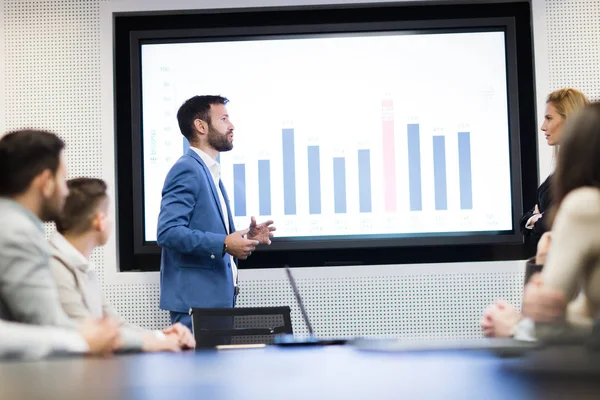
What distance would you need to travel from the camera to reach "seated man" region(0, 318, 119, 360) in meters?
1.62

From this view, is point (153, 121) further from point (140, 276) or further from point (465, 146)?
point (465, 146)

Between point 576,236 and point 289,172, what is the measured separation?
305 cm

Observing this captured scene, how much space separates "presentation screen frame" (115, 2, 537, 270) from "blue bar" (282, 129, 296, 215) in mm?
208

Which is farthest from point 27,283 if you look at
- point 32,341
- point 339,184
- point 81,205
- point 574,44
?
point 574,44

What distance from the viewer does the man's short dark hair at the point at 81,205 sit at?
8.18 ft

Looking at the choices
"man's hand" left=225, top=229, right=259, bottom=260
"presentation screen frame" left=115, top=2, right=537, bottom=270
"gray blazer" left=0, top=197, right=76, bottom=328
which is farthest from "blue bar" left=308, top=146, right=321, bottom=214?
"gray blazer" left=0, top=197, right=76, bottom=328

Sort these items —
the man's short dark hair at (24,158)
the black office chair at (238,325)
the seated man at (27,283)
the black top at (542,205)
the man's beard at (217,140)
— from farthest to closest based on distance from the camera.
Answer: the man's beard at (217,140), the black top at (542,205), the black office chair at (238,325), the man's short dark hair at (24,158), the seated man at (27,283)

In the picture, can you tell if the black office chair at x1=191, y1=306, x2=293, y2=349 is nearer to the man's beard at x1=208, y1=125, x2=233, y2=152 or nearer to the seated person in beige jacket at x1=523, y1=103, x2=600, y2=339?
the man's beard at x1=208, y1=125, x2=233, y2=152

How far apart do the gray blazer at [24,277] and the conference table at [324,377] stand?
0.50m

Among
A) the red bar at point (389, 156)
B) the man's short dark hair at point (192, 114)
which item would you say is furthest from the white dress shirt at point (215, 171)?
the red bar at point (389, 156)

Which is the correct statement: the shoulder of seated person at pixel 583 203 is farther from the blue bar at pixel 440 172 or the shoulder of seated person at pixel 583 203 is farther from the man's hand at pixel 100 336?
the blue bar at pixel 440 172

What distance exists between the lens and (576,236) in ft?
5.11

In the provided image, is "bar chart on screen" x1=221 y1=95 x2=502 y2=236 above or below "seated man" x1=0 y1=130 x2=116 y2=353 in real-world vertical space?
above

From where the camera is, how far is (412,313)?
4426mm
